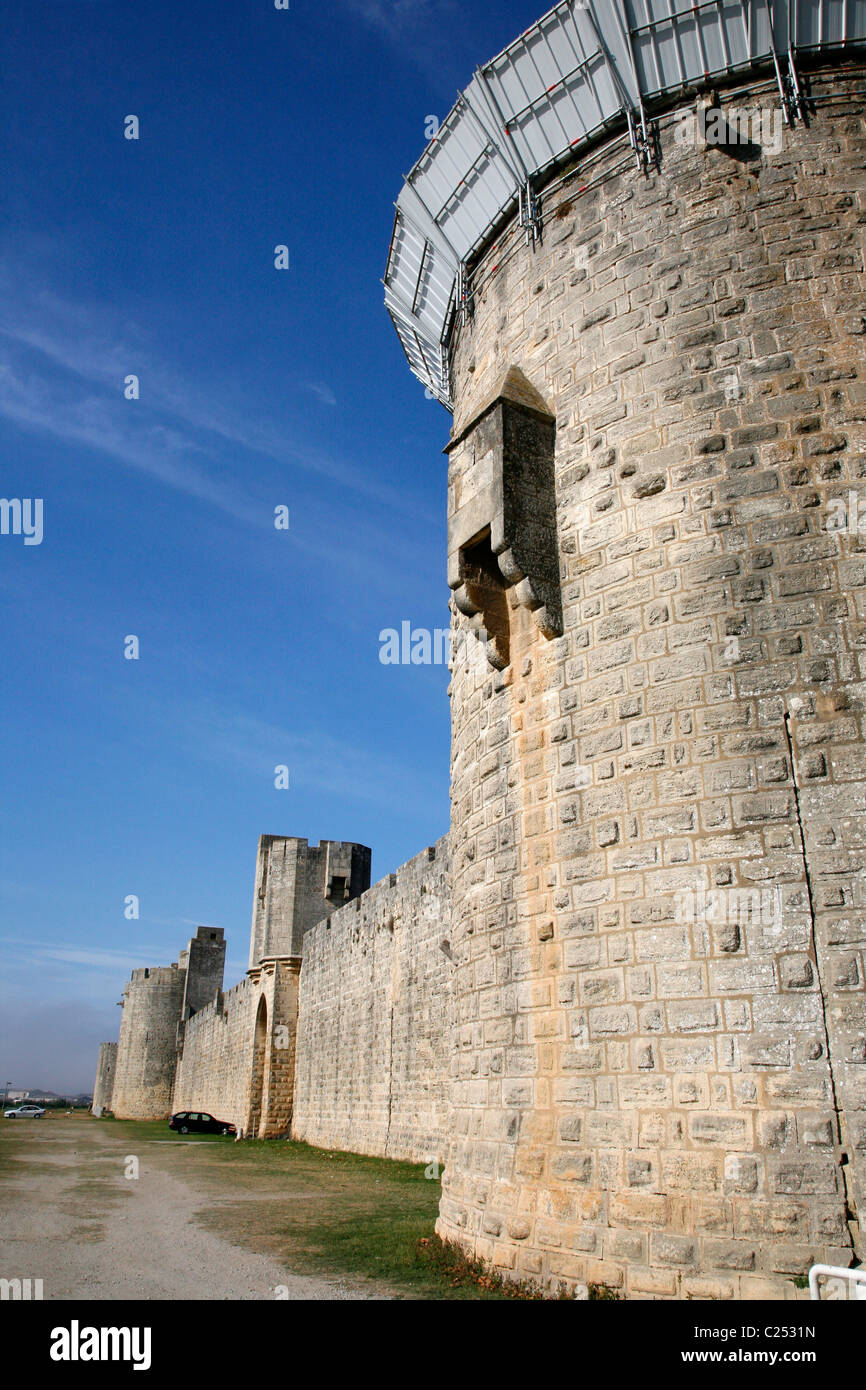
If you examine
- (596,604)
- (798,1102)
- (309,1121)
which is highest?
(596,604)

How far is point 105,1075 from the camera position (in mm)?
60406

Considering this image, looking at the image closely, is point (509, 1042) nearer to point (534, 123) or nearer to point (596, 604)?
point (596, 604)

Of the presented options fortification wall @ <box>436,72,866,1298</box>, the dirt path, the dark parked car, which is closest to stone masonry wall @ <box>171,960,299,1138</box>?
the dark parked car

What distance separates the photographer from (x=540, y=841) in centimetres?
573

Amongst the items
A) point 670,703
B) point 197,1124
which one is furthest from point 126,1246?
point 197,1124

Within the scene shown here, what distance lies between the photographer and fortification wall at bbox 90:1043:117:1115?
59428mm

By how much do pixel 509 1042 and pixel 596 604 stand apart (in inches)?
103

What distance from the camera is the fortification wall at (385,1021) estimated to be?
1362 cm

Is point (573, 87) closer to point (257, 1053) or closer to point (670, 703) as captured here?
point (670, 703)

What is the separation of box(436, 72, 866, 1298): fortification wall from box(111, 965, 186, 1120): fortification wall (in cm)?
4328

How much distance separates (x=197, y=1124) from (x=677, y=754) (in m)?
26.6

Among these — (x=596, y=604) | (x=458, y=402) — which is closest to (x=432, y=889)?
(x=458, y=402)

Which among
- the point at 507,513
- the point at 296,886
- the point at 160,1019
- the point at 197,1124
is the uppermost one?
the point at 296,886

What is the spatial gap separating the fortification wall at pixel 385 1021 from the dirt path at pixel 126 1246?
3487 mm
